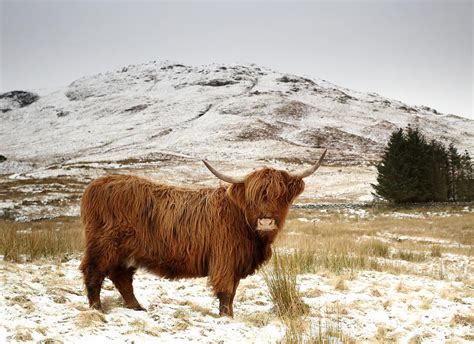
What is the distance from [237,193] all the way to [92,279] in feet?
5.89

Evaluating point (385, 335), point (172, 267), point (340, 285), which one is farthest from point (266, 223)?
point (340, 285)

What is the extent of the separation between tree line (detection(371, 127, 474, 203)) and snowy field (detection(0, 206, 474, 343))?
26.1 metres

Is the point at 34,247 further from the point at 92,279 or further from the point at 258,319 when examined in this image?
the point at 258,319

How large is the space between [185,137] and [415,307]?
94758 millimetres

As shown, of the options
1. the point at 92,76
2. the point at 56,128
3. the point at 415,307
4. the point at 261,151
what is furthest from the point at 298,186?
the point at 92,76

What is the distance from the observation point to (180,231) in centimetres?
465

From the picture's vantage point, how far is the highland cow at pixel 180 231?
4484 mm

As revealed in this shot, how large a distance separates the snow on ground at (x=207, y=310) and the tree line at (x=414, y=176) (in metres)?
27.6

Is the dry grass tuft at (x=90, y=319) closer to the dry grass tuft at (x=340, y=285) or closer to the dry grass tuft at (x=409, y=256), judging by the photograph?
the dry grass tuft at (x=340, y=285)

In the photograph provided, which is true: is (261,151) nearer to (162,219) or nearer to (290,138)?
(290,138)

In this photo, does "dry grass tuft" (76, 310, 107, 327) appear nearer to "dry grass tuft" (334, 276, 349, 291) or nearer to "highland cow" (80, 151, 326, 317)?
"highland cow" (80, 151, 326, 317)

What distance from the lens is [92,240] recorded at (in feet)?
14.8

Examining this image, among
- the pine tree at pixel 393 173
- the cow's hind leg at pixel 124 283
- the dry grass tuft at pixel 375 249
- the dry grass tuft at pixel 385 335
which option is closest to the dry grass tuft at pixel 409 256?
the dry grass tuft at pixel 375 249

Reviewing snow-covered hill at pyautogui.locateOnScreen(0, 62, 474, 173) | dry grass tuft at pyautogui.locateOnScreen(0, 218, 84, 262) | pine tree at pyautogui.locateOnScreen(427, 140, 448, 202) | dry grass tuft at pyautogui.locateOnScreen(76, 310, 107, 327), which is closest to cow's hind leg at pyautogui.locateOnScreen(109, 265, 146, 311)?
dry grass tuft at pyautogui.locateOnScreen(76, 310, 107, 327)
